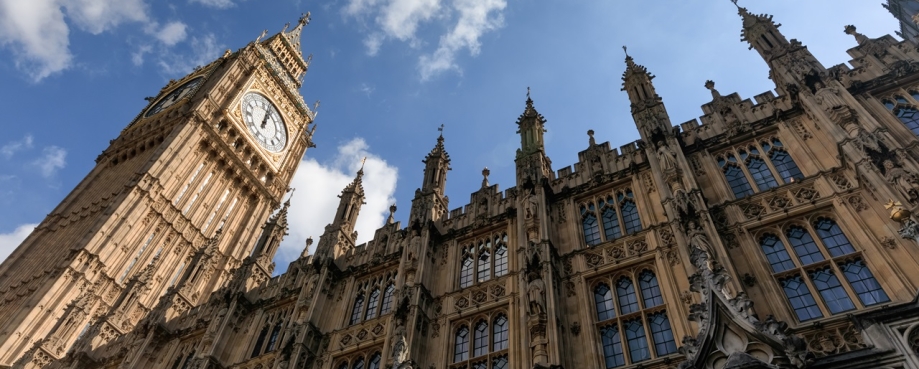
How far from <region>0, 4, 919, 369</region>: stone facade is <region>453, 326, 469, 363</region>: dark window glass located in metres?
0.07

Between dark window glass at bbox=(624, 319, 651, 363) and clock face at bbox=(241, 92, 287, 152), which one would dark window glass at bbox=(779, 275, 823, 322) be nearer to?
dark window glass at bbox=(624, 319, 651, 363)

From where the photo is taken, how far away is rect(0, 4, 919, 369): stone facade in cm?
1409

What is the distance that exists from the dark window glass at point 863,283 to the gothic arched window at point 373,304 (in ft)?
49.6

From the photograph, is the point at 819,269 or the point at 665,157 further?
the point at 665,157

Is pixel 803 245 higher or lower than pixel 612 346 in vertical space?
higher

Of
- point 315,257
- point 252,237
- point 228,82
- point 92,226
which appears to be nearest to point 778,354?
point 315,257

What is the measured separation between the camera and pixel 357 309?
23578mm

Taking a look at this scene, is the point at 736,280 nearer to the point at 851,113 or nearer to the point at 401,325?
the point at 851,113

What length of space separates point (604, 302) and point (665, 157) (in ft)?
17.6

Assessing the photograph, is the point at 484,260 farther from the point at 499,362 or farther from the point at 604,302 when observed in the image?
the point at 604,302

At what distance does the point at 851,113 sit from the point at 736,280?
6.86 metres

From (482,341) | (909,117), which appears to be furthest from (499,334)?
(909,117)

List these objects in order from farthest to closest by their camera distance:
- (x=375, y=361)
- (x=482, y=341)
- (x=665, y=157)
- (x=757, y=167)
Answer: (x=375, y=361) < (x=665, y=157) < (x=757, y=167) < (x=482, y=341)

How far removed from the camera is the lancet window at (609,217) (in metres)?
20.0
